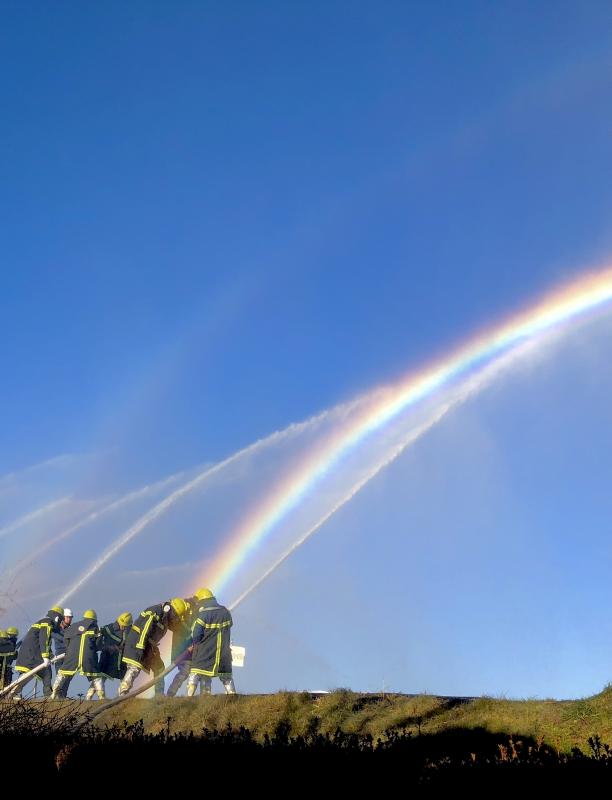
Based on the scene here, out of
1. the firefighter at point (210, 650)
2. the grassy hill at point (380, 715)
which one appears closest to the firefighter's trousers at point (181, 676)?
the firefighter at point (210, 650)

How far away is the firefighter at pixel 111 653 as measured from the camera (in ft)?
60.0

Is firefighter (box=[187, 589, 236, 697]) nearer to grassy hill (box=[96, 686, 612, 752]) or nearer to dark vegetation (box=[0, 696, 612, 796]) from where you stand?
grassy hill (box=[96, 686, 612, 752])

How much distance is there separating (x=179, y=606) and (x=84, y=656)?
3065 millimetres

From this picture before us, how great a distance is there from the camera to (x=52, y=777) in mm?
5969

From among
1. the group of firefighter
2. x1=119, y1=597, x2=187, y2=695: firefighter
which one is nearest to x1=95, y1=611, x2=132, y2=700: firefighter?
the group of firefighter

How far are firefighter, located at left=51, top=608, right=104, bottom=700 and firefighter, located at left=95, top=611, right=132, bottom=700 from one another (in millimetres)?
163

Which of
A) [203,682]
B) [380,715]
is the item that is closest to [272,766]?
[380,715]

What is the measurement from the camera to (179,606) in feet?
56.0

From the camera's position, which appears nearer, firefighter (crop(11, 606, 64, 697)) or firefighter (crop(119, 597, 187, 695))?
firefighter (crop(119, 597, 187, 695))

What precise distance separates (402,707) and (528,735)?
2.60 metres

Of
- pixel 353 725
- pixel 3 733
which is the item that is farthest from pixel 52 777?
pixel 353 725

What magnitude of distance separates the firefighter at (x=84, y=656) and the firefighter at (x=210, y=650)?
12.9 feet

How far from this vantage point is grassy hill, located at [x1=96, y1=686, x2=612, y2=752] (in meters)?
9.08

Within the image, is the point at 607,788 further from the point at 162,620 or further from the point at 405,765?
the point at 162,620
